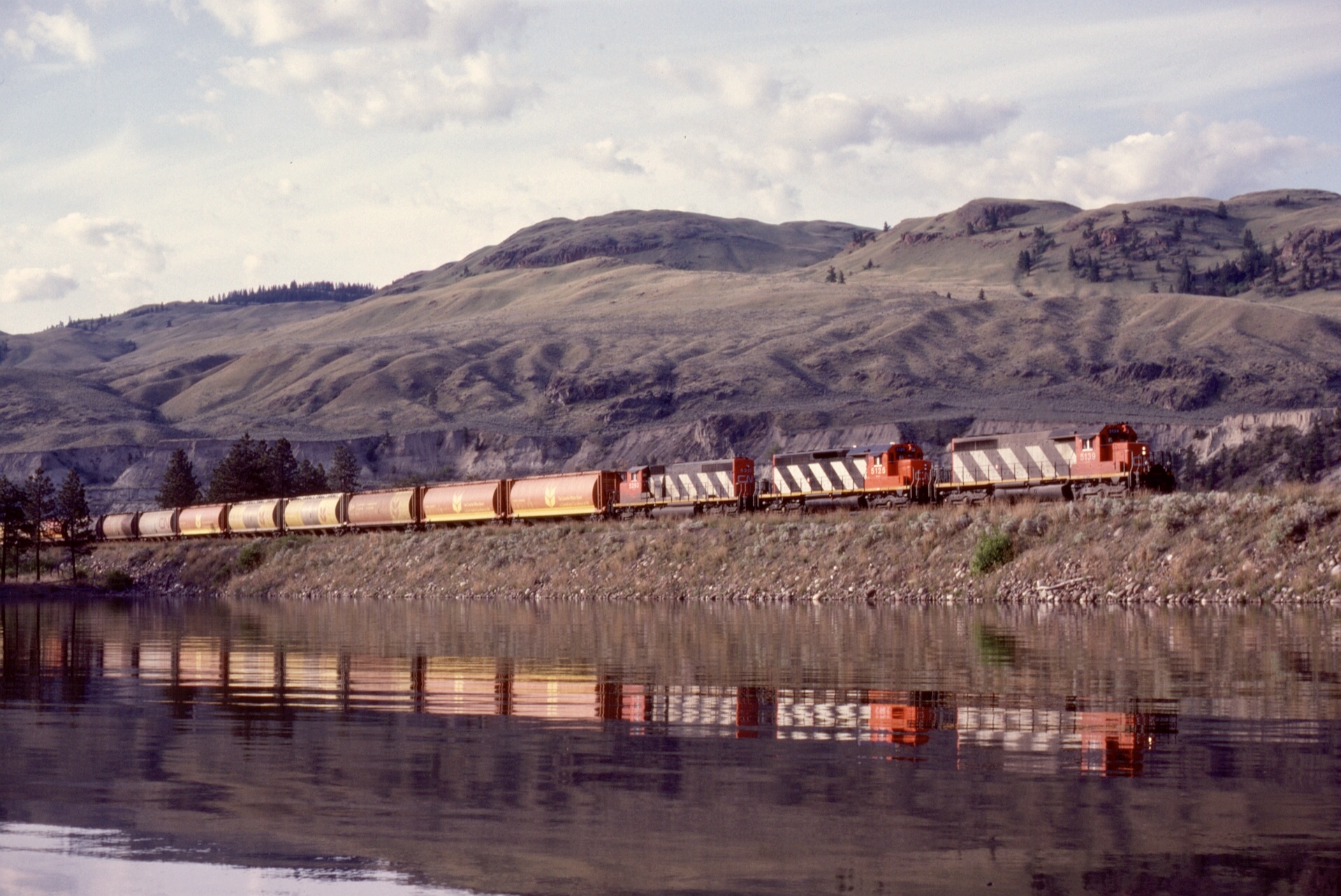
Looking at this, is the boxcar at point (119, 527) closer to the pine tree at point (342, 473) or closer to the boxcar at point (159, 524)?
the boxcar at point (159, 524)

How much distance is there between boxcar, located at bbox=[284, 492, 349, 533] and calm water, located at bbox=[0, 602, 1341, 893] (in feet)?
163

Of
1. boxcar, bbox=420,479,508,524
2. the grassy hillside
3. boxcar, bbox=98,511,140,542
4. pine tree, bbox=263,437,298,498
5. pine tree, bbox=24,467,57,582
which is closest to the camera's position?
boxcar, bbox=420,479,508,524

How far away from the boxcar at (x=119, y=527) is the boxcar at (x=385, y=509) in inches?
843

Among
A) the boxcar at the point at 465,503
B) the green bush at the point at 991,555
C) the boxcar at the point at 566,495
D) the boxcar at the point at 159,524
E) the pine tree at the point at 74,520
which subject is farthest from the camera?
the boxcar at the point at 159,524

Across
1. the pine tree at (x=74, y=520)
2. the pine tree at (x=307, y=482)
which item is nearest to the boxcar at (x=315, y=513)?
the pine tree at (x=74, y=520)

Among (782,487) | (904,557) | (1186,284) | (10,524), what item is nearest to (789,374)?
(1186,284)

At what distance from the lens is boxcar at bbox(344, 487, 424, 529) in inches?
2736

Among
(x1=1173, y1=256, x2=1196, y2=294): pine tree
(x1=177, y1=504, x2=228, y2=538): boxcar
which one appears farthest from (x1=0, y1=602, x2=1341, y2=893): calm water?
(x1=1173, y1=256, x2=1196, y2=294): pine tree

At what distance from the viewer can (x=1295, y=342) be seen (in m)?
143

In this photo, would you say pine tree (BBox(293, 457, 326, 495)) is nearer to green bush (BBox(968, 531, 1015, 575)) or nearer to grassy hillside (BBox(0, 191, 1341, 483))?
grassy hillside (BBox(0, 191, 1341, 483))

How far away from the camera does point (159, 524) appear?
8425cm

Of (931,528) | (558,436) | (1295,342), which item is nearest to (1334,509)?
(931,528)

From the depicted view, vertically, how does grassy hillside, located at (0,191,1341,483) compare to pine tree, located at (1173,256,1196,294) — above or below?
below

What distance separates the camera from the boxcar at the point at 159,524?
8312 centimetres
